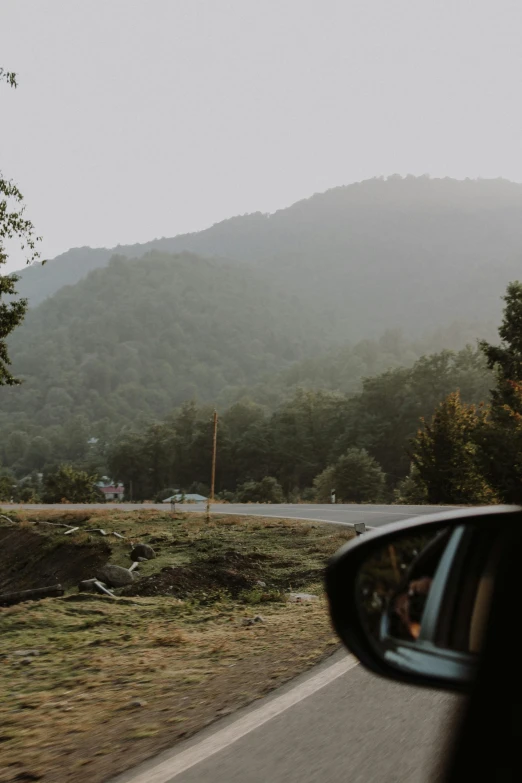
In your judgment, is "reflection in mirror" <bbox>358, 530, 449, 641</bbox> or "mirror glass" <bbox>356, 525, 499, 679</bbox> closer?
"mirror glass" <bbox>356, 525, 499, 679</bbox>

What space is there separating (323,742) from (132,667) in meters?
2.69

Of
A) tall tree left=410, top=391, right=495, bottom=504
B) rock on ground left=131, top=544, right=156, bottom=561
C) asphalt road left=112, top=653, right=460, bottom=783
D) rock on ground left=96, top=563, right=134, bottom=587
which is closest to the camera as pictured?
asphalt road left=112, top=653, right=460, bottom=783

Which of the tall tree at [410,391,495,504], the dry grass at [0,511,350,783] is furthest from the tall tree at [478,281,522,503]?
the dry grass at [0,511,350,783]

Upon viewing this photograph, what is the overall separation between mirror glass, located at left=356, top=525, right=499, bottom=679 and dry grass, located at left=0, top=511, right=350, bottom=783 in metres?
2.26

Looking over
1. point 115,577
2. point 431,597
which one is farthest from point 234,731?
point 115,577

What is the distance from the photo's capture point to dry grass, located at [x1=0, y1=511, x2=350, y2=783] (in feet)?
13.1

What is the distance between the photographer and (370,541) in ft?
6.02

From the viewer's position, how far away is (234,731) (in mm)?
3938

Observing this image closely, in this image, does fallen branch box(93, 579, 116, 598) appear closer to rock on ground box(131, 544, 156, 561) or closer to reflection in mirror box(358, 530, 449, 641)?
rock on ground box(131, 544, 156, 561)

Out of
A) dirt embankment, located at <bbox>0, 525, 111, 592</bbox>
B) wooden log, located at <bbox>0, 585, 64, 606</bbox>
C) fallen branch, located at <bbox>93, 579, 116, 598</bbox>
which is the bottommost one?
dirt embankment, located at <bbox>0, 525, 111, 592</bbox>

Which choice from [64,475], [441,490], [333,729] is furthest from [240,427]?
[333,729]

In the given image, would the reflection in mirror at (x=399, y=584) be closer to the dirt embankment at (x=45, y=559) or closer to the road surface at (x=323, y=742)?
the road surface at (x=323, y=742)

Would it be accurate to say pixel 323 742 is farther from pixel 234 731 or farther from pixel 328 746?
pixel 234 731

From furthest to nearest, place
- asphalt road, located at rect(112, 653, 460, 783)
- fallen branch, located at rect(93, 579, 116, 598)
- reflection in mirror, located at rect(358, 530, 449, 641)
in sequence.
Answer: fallen branch, located at rect(93, 579, 116, 598) → asphalt road, located at rect(112, 653, 460, 783) → reflection in mirror, located at rect(358, 530, 449, 641)
